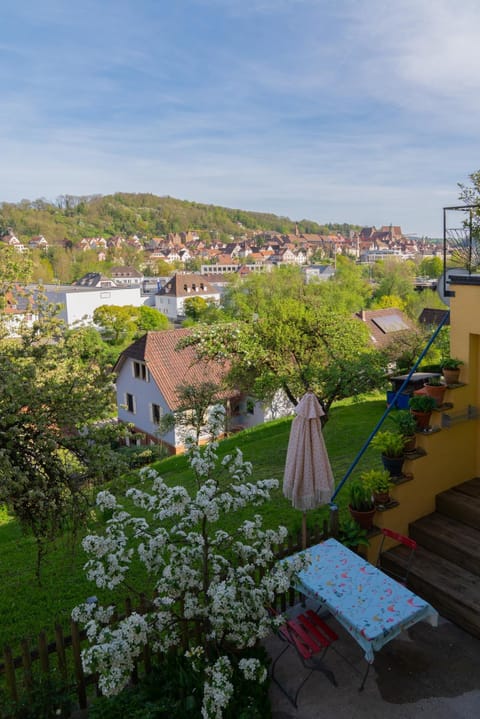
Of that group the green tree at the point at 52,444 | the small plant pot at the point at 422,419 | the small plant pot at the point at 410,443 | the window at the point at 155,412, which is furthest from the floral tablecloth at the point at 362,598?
the window at the point at 155,412

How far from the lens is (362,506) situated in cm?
601

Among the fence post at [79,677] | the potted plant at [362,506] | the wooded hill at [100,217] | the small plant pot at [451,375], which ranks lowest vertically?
the fence post at [79,677]

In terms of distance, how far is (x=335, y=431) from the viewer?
14961 millimetres

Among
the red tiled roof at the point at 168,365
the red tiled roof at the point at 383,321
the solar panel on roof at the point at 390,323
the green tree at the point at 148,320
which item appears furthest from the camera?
the green tree at the point at 148,320

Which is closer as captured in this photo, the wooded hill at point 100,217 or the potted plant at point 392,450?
the potted plant at point 392,450

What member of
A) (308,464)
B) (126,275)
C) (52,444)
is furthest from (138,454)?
(126,275)

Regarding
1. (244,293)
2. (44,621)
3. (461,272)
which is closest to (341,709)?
(44,621)

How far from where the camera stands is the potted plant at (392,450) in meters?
6.21

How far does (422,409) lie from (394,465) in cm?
85

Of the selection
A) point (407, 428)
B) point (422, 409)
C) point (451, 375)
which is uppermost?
point (451, 375)

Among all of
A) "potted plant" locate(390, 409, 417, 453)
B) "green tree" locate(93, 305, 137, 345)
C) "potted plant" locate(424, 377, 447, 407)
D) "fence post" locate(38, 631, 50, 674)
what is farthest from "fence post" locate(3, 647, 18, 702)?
"green tree" locate(93, 305, 137, 345)

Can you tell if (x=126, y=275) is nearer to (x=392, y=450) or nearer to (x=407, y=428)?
(x=407, y=428)

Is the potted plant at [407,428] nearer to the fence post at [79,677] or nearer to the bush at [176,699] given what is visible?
the bush at [176,699]

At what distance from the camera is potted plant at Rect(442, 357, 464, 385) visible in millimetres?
6566
